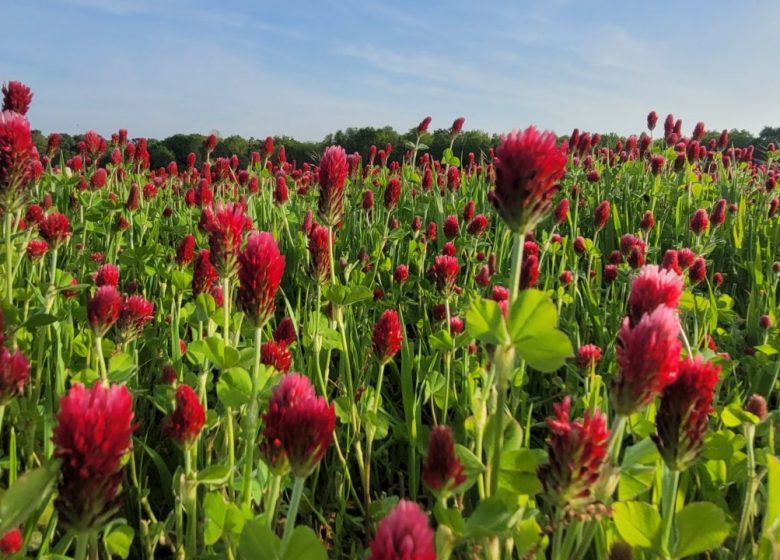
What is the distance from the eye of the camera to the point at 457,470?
4.25 feet

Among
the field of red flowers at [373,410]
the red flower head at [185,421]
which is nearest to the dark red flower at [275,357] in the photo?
the field of red flowers at [373,410]

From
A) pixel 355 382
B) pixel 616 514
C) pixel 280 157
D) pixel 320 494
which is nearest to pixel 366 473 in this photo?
pixel 320 494

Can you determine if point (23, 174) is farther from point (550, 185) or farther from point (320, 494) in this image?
point (550, 185)

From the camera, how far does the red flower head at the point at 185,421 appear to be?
1587mm

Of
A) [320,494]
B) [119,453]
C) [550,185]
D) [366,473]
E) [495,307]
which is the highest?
[550,185]

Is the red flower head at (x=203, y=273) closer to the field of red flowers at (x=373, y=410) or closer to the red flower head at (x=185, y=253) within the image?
the field of red flowers at (x=373, y=410)

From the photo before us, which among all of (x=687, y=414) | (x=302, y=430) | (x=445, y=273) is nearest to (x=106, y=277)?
(x=445, y=273)

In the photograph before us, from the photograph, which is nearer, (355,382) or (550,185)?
(550,185)

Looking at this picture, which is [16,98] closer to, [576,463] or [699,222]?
[576,463]

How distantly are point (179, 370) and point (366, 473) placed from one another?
2.79 feet

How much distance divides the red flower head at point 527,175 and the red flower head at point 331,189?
118 centimetres

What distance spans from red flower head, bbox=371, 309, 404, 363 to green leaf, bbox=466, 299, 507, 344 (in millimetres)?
922

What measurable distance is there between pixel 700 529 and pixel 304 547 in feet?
2.55

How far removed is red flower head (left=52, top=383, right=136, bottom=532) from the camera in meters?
0.95
